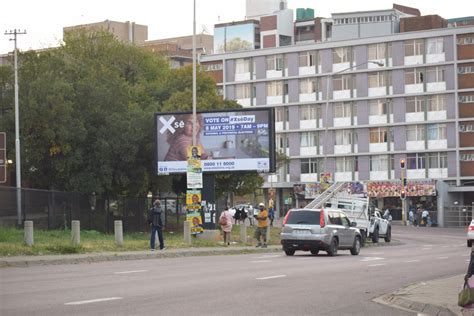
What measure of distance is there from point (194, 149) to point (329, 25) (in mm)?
75766

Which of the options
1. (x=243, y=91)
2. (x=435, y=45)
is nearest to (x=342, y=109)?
(x=435, y=45)

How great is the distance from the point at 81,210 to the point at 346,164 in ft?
175

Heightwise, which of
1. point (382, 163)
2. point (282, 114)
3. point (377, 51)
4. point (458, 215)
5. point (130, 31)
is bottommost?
point (458, 215)

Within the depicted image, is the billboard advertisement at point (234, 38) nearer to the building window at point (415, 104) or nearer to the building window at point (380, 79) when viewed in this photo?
the building window at point (380, 79)

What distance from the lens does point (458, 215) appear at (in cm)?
8900

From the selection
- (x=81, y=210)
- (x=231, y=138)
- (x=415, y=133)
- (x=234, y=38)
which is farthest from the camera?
(x=234, y=38)

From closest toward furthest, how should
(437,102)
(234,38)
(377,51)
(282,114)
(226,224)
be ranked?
1. (226,224)
2. (437,102)
3. (377,51)
4. (282,114)
5. (234,38)

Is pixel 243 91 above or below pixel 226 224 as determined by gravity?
above

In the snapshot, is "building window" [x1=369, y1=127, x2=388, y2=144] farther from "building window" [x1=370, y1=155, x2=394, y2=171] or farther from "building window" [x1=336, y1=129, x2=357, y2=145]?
"building window" [x1=336, y1=129, x2=357, y2=145]

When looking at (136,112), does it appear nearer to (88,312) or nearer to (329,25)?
(88,312)

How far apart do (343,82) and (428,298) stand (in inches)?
3321

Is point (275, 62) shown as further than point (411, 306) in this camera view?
Yes

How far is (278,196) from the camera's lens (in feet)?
346

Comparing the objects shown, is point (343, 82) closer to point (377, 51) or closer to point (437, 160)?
point (377, 51)
